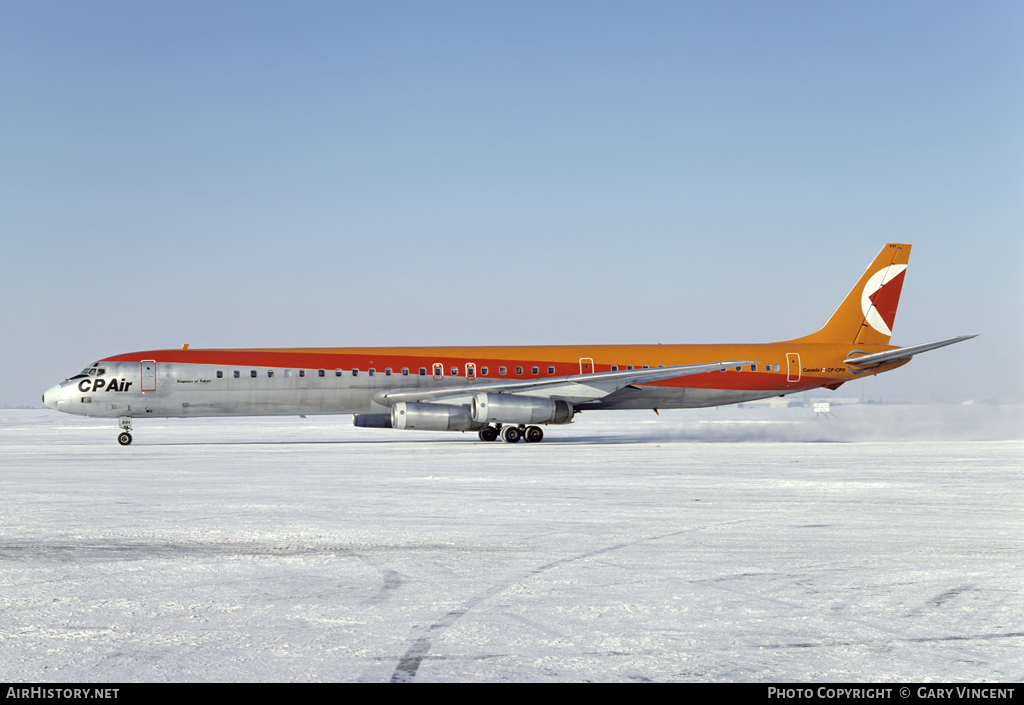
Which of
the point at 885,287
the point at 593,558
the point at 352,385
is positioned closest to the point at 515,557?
the point at 593,558

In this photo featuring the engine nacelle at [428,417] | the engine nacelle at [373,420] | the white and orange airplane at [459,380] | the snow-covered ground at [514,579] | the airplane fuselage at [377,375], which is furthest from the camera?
the engine nacelle at [373,420]

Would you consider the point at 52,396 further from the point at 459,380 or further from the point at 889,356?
the point at 889,356

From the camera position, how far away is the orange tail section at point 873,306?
116ft

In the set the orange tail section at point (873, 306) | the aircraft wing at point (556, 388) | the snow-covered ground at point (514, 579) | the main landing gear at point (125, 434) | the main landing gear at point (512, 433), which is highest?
the orange tail section at point (873, 306)

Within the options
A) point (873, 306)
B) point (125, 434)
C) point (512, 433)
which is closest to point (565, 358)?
point (512, 433)

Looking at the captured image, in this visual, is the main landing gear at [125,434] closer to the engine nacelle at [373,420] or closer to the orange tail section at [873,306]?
the engine nacelle at [373,420]

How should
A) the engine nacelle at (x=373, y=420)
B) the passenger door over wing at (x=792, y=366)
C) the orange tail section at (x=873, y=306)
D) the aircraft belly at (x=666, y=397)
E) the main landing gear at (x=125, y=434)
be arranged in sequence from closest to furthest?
1. the main landing gear at (x=125, y=434)
2. the engine nacelle at (x=373, y=420)
3. the aircraft belly at (x=666, y=397)
4. the passenger door over wing at (x=792, y=366)
5. the orange tail section at (x=873, y=306)

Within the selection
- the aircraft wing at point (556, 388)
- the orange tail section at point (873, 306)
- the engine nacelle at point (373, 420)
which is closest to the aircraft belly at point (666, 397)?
the aircraft wing at point (556, 388)

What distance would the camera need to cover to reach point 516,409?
29.2 meters

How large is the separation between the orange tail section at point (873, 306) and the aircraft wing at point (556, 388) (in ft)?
19.7

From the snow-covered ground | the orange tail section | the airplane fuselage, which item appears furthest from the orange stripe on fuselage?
the snow-covered ground

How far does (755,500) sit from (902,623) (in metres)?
7.18

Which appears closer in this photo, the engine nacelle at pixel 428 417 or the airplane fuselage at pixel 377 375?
the engine nacelle at pixel 428 417
